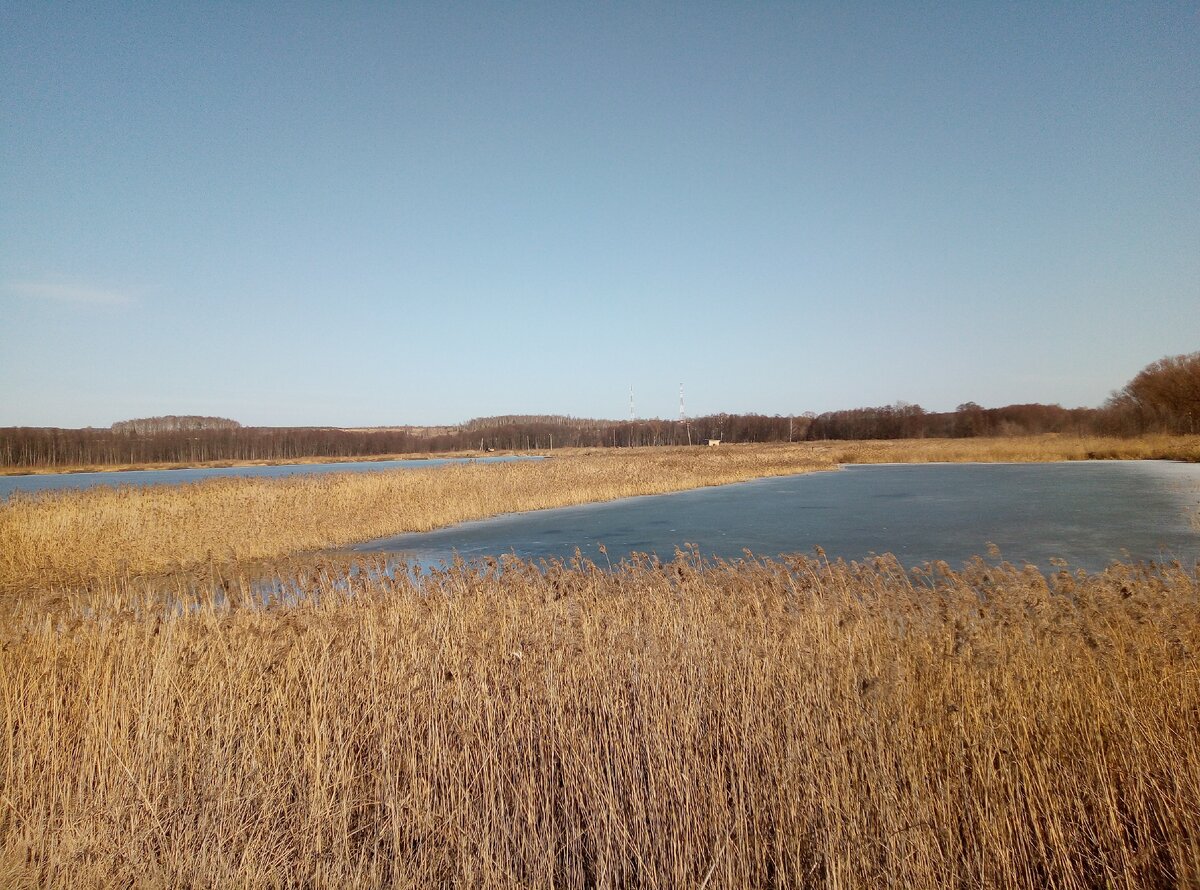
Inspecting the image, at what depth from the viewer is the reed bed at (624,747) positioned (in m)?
3.52

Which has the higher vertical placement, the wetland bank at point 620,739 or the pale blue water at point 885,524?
the wetland bank at point 620,739

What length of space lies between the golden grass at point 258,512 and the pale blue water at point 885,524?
69.5 inches

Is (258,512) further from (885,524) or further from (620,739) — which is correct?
(620,739)

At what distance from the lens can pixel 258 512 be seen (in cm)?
1952

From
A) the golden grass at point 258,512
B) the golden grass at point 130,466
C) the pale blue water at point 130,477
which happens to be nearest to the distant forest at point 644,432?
the golden grass at point 130,466

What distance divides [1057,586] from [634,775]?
4.78m

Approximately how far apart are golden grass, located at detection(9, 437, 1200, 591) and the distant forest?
50400 mm

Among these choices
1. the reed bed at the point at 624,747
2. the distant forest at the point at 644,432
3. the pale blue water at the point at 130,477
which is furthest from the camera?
the distant forest at the point at 644,432

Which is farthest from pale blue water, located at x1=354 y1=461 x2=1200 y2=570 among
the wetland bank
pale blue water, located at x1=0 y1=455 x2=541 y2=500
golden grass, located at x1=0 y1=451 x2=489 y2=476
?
golden grass, located at x1=0 y1=451 x2=489 y2=476

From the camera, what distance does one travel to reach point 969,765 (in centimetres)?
418

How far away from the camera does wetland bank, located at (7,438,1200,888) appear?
11.6 feet

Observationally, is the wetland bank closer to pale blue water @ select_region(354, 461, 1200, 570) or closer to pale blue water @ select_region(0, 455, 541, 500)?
pale blue water @ select_region(354, 461, 1200, 570)

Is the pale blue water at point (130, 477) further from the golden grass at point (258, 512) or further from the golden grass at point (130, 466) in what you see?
the golden grass at point (130, 466)

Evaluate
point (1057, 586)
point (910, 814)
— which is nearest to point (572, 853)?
point (910, 814)
